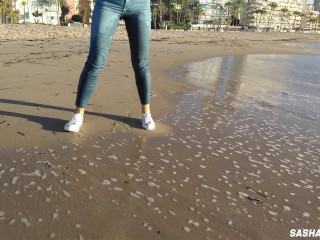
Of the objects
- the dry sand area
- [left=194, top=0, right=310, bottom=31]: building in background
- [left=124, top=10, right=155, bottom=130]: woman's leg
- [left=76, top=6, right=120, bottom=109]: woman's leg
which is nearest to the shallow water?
the dry sand area

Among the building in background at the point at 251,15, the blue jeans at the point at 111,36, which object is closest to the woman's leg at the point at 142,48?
the blue jeans at the point at 111,36

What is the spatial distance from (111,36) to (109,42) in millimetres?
59

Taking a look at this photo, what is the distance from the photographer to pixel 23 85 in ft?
14.6

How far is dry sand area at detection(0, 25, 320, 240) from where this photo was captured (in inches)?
64.4

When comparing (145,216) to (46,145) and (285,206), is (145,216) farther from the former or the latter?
(46,145)

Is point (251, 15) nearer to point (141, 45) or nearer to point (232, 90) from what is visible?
point (232, 90)

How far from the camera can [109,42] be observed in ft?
9.29

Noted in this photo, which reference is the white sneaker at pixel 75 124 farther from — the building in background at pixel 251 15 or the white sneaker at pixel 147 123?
the building in background at pixel 251 15

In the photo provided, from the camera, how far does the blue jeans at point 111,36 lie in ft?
9.04

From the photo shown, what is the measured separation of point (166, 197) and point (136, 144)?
2.78 feet

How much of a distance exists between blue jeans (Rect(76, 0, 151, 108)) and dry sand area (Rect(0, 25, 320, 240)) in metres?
0.40

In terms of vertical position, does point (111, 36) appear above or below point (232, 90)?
above

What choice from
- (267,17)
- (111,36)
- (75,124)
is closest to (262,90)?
(111,36)

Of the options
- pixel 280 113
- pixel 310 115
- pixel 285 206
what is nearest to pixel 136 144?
pixel 285 206
